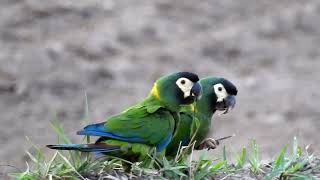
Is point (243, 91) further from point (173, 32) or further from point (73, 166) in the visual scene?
point (73, 166)

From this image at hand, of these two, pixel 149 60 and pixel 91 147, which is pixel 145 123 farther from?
pixel 149 60

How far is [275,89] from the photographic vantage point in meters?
8.50

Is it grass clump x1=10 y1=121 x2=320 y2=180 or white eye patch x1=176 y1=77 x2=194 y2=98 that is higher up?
white eye patch x1=176 y1=77 x2=194 y2=98

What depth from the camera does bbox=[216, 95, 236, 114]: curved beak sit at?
4.20m

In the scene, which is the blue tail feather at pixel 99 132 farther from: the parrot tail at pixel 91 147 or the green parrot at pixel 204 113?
the green parrot at pixel 204 113

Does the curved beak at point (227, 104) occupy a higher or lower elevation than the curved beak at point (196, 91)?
lower

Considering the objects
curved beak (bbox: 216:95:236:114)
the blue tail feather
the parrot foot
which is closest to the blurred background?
curved beak (bbox: 216:95:236:114)

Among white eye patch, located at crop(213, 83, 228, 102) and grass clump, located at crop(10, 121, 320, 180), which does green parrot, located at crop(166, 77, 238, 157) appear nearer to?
white eye patch, located at crop(213, 83, 228, 102)

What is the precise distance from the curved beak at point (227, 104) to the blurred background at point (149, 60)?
283 cm

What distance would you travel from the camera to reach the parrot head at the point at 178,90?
155 inches

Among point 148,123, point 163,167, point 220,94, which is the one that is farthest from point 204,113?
point 163,167

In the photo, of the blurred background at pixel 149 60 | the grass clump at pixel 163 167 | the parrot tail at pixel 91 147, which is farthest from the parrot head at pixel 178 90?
the blurred background at pixel 149 60

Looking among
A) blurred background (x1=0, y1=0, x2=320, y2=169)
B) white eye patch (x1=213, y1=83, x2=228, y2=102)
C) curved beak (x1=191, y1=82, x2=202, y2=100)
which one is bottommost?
blurred background (x1=0, y1=0, x2=320, y2=169)

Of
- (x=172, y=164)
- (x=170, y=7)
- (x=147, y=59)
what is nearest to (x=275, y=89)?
(x=147, y=59)
